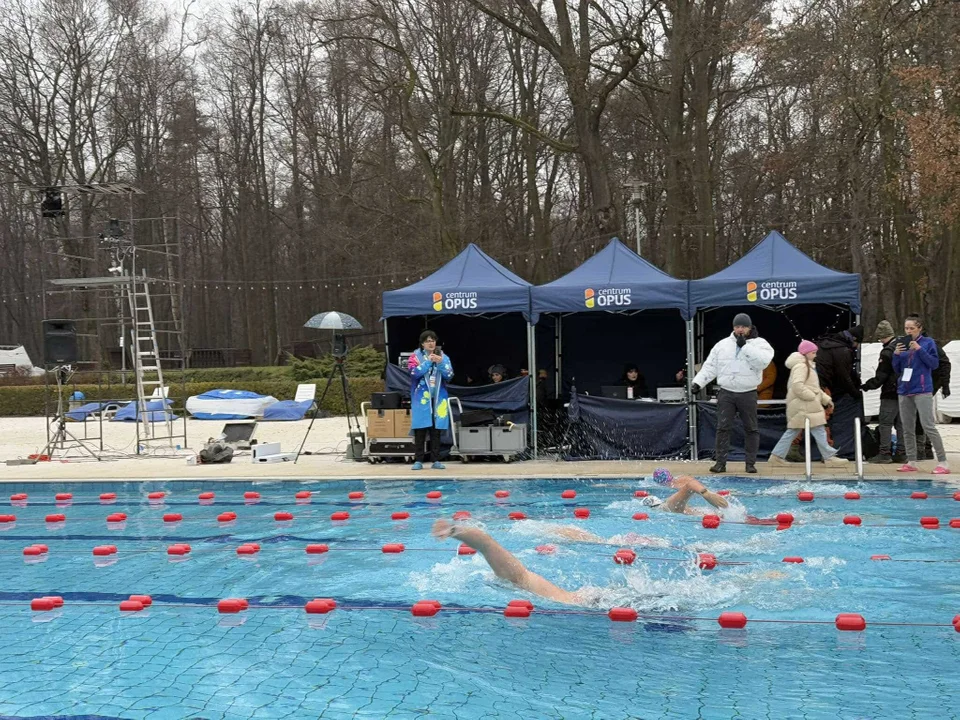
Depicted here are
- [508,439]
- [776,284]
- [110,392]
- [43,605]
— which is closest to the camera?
[43,605]

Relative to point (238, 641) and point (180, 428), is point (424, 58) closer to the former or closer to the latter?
point (180, 428)

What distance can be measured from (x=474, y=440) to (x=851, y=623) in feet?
25.7

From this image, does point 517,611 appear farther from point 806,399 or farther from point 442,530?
point 806,399

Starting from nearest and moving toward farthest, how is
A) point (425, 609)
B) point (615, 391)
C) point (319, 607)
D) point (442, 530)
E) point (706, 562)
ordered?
point (442, 530) → point (425, 609) → point (319, 607) → point (706, 562) → point (615, 391)

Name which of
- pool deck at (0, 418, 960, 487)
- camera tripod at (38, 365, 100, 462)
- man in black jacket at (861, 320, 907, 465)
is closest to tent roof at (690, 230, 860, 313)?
man in black jacket at (861, 320, 907, 465)

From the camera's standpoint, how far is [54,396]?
25.0m

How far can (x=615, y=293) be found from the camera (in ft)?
41.7

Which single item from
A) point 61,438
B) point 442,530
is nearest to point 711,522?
point 442,530

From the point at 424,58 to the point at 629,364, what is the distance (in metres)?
18.3

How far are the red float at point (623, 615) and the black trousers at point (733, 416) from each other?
18.9ft

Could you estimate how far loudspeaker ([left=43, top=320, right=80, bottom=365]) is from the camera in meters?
14.9

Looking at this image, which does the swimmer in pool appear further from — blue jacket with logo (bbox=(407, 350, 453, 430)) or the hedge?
the hedge

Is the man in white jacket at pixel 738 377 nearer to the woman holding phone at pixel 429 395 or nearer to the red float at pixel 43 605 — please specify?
the woman holding phone at pixel 429 395

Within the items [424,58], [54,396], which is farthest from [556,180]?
[54,396]
